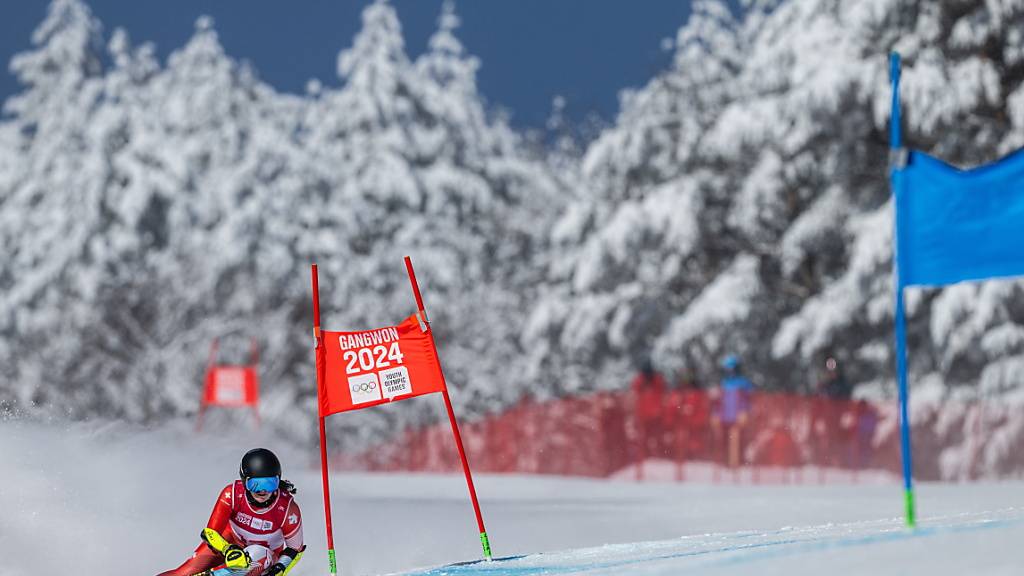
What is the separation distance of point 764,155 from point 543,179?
1668cm

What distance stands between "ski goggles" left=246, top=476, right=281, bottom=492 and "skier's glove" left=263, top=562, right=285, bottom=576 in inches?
16.2

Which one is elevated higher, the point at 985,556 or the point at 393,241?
the point at 393,241

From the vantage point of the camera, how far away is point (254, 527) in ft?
26.4

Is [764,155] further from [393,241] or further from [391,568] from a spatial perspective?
[391,568]

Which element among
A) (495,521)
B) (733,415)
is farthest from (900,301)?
(733,415)

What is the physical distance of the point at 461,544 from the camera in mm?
12484

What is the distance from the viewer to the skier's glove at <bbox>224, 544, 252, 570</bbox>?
24.9 ft

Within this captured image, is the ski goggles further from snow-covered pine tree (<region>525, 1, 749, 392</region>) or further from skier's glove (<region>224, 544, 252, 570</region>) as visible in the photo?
snow-covered pine tree (<region>525, 1, 749, 392</region>)

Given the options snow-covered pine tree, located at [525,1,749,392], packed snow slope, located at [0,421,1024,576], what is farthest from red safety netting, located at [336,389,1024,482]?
snow-covered pine tree, located at [525,1,749,392]

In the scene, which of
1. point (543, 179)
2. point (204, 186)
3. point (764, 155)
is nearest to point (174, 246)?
point (204, 186)

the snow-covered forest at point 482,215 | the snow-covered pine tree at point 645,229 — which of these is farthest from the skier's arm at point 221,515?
the snow-covered pine tree at point 645,229

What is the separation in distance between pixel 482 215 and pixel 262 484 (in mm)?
30870

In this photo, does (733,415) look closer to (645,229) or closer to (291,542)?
(645,229)

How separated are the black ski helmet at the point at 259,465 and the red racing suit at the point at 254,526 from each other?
0.74ft
